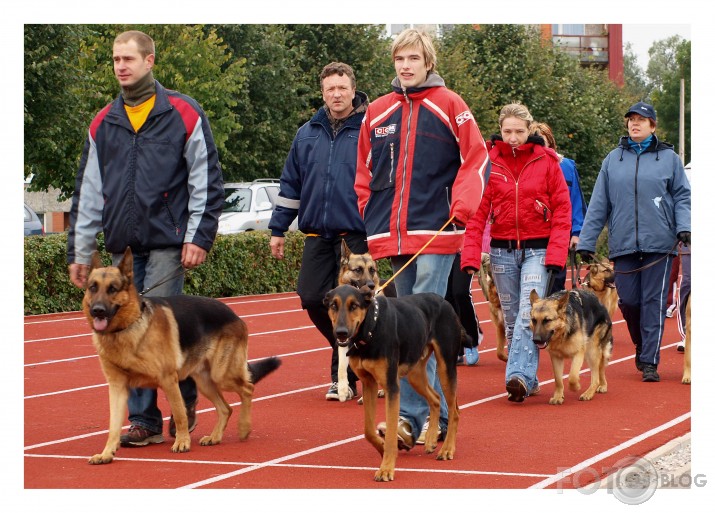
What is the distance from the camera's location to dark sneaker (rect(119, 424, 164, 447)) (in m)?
7.70

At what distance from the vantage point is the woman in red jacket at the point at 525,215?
384 inches

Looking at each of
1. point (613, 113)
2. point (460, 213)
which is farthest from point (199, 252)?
point (613, 113)

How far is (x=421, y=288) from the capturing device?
7555 millimetres

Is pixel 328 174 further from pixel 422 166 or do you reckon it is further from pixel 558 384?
pixel 558 384

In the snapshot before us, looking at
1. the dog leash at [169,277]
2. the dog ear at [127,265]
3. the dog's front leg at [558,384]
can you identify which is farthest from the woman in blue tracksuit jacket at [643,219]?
the dog ear at [127,265]

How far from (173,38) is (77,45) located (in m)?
5.16

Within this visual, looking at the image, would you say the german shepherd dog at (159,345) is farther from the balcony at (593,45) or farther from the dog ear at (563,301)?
the balcony at (593,45)

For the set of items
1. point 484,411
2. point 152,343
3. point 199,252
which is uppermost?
point 199,252

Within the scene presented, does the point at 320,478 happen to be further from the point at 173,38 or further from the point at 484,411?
the point at 173,38

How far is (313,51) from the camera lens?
35.1 meters

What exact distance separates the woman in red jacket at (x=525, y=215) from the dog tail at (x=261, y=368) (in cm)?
223

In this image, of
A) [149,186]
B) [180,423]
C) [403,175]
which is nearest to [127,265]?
[149,186]

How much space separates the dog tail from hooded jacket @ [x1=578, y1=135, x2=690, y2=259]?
4088 millimetres

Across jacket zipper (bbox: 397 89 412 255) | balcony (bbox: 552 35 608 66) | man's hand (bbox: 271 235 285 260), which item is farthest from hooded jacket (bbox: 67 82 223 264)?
balcony (bbox: 552 35 608 66)
